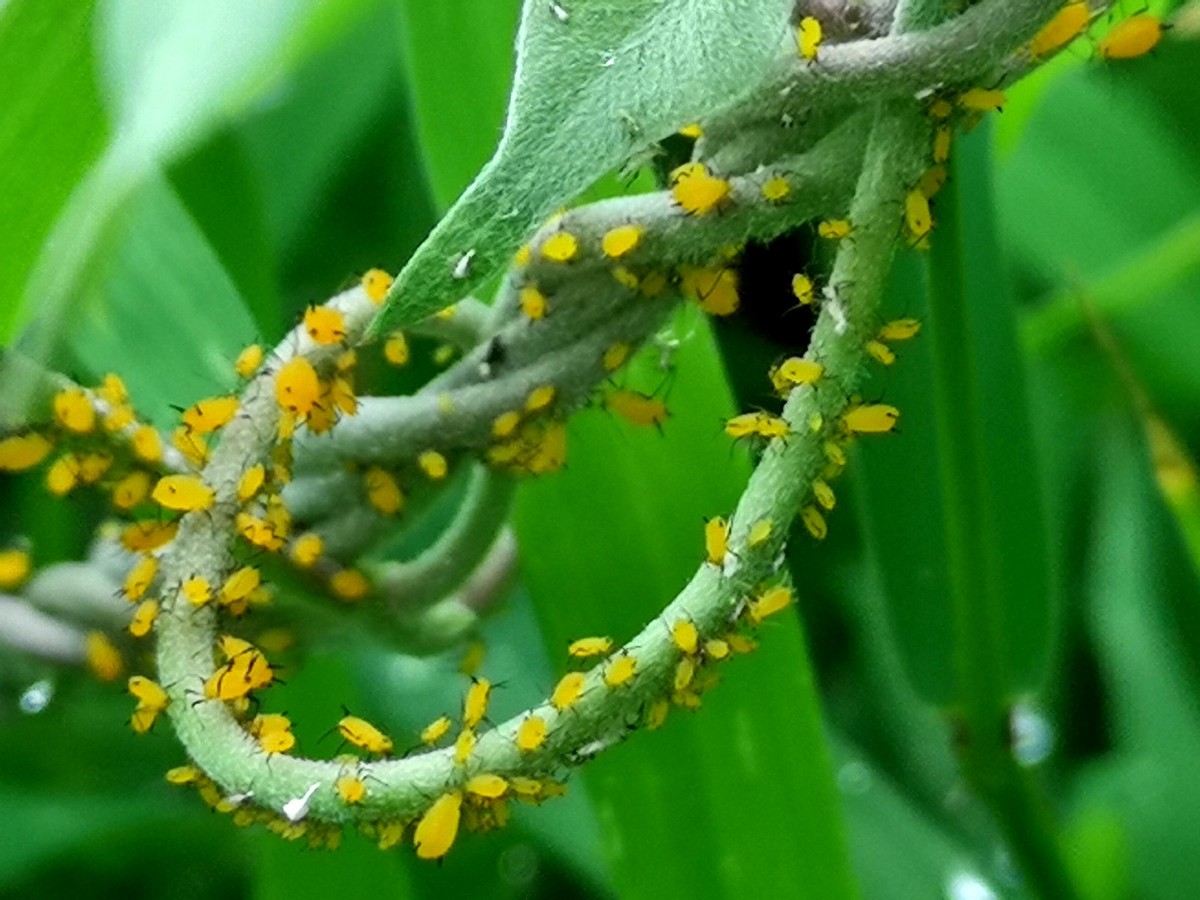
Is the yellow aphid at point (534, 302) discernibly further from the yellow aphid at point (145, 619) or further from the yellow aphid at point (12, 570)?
the yellow aphid at point (12, 570)

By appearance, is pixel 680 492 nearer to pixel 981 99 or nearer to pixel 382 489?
pixel 382 489

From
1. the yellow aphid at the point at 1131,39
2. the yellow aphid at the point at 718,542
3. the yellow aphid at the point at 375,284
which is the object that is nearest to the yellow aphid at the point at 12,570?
the yellow aphid at the point at 375,284

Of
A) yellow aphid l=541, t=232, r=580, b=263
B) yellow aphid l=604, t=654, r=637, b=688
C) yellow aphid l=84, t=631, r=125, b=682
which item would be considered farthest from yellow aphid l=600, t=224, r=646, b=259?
yellow aphid l=84, t=631, r=125, b=682

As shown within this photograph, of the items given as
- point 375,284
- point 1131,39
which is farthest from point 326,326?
point 1131,39

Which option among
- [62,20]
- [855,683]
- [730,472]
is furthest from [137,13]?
[855,683]

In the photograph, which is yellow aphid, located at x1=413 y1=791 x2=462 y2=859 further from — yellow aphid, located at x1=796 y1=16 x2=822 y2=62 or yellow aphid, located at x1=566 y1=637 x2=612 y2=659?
yellow aphid, located at x1=796 y1=16 x2=822 y2=62

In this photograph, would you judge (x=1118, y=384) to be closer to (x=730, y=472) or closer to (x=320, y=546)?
(x=730, y=472)

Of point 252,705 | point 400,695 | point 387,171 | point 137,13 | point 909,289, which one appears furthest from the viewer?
point 387,171
